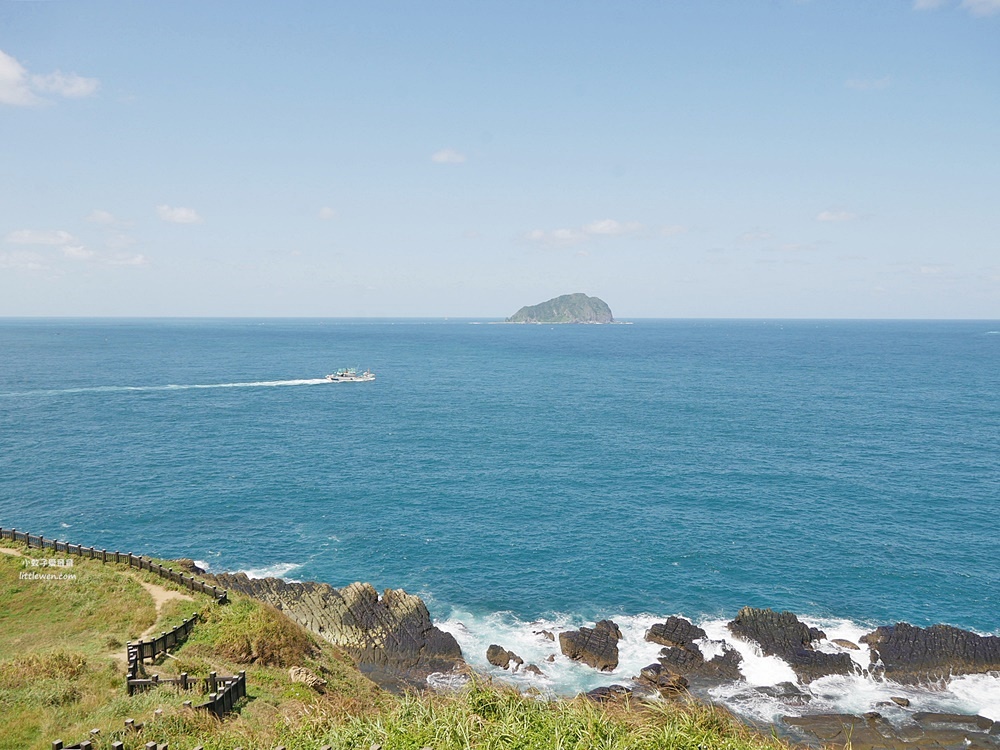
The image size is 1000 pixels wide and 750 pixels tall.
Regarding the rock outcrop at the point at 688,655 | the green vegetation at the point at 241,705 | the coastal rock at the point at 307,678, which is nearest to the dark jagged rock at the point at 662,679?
the rock outcrop at the point at 688,655

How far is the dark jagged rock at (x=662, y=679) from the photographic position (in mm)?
34250

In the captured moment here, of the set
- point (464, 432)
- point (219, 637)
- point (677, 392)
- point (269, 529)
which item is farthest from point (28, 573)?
point (677, 392)

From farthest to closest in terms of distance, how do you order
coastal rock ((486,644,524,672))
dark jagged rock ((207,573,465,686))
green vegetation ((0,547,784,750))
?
dark jagged rock ((207,573,465,686)) → coastal rock ((486,644,524,672)) → green vegetation ((0,547,784,750))

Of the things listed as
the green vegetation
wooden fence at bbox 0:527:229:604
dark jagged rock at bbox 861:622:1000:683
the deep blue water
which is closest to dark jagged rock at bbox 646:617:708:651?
the deep blue water

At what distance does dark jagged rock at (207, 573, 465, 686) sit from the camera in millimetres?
36688

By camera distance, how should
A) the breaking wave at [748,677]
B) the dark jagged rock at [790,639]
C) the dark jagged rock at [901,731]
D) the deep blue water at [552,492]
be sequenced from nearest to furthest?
the dark jagged rock at [901,731]
the breaking wave at [748,677]
the dark jagged rock at [790,639]
the deep blue water at [552,492]

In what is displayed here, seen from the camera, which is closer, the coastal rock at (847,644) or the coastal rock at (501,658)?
the coastal rock at (501,658)

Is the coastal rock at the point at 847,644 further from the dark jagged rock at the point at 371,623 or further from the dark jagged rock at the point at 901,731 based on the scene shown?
the dark jagged rock at the point at 371,623

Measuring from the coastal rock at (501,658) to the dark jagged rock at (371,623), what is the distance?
1735 millimetres

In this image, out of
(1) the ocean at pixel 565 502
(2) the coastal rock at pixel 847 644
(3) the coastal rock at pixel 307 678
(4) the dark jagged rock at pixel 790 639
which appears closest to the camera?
(3) the coastal rock at pixel 307 678

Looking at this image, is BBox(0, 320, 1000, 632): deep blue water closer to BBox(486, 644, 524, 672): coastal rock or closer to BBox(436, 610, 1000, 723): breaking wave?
BBox(436, 610, 1000, 723): breaking wave

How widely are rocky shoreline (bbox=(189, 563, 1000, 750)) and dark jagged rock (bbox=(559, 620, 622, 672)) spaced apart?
62 millimetres

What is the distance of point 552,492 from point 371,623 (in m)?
28.6

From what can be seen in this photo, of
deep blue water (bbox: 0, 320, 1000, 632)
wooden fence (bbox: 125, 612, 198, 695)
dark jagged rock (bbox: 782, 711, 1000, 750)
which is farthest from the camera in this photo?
deep blue water (bbox: 0, 320, 1000, 632)
